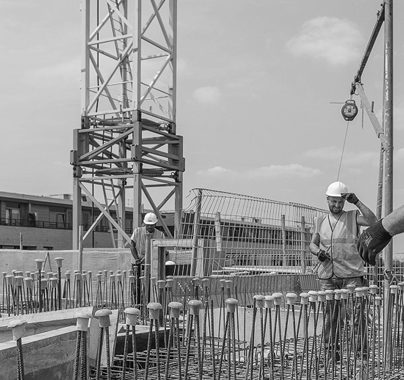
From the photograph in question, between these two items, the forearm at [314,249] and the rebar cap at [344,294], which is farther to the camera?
the forearm at [314,249]

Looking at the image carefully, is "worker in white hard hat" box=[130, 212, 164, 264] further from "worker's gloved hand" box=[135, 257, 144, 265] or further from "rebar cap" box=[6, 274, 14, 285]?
"rebar cap" box=[6, 274, 14, 285]

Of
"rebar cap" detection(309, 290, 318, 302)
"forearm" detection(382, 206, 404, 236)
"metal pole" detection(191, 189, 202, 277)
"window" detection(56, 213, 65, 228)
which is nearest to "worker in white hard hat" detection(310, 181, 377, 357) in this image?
"rebar cap" detection(309, 290, 318, 302)

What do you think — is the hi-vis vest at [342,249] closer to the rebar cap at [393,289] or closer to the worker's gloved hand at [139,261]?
the rebar cap at [393,289]

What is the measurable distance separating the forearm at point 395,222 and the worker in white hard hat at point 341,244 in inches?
137

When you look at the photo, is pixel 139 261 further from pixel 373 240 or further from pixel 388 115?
pixel 373 240

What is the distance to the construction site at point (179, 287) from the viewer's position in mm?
5402

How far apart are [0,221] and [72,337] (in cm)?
4027

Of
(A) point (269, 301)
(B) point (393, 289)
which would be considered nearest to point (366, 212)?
(B) point (393, 289)

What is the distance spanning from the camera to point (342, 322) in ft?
23.3

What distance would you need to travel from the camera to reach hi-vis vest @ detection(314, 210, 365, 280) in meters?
7.51

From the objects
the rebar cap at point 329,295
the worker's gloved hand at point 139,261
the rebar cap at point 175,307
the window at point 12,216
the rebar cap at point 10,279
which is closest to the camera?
the rebar cap at point 175,307

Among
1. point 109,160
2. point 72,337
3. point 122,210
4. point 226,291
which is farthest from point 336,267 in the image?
point 122,210

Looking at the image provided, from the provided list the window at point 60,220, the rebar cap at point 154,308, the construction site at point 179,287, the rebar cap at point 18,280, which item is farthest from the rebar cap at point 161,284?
the window at point 60,220

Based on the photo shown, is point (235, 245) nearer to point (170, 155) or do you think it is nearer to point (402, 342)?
point (402, 342)
